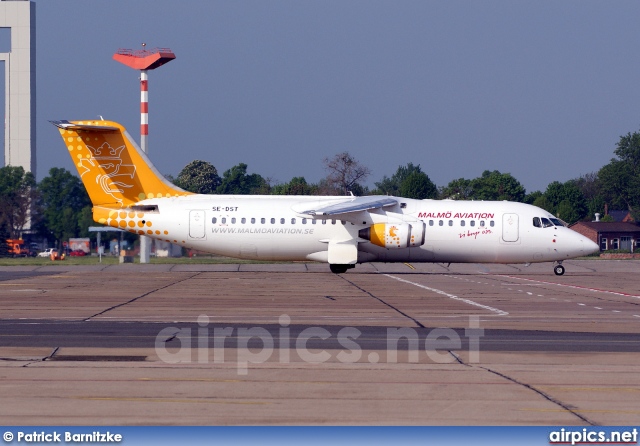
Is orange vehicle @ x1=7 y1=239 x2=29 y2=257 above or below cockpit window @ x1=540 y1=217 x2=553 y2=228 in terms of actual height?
below

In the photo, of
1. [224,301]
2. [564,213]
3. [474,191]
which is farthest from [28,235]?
[224,301]

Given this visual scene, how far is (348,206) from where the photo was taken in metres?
41.4

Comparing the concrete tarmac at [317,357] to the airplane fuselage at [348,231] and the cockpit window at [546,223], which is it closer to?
the airplane fuselage at [348,231]

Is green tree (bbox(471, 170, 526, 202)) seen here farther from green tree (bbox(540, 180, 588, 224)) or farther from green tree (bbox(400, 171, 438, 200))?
green tree (bbox(400, 171, 438, 200))

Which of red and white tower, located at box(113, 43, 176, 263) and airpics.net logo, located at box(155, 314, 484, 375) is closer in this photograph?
airpics.net logo, located at box(155, 314, 484, 375)

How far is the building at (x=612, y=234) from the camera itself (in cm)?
10350

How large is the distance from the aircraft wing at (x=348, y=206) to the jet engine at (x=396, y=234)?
98 centimetres

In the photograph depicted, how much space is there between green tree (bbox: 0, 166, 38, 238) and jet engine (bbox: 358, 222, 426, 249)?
7947cm

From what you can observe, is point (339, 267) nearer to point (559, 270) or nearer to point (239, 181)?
point (559, 270)

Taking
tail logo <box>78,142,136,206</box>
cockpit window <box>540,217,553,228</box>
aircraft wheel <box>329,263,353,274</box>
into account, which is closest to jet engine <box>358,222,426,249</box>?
aircraft wheel <box>329,263,353,274</box>

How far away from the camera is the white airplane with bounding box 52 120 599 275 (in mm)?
42281

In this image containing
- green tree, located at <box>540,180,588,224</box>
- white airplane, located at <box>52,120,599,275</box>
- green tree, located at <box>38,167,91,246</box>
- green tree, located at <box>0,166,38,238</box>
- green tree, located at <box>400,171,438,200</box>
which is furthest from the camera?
green tree, located at <box>38,167,91,246</box>

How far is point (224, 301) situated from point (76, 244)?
93600 millimetres

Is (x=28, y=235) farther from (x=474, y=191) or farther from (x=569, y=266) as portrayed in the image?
(x=569, y=266)
